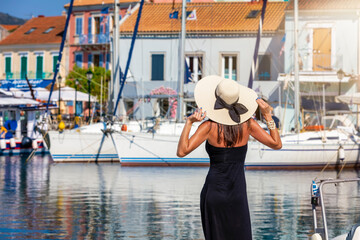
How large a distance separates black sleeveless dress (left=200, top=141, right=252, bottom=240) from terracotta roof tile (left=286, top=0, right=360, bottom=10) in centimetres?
3353

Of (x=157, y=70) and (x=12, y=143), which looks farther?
(x=157, y=70)

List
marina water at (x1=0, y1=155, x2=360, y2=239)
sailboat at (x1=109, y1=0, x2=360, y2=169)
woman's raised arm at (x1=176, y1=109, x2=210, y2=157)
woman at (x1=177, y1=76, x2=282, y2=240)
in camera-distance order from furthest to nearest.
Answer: sailboat at (x1=109, y1=0, x2=360, y2=169), marina water at (x1=0, y1=155, x2=360, y2=239), woman at (x1=177, y1=76, x2=282, y2=240), woman's raised arm at (x1=176, y1=109, x2=210, y2=157)

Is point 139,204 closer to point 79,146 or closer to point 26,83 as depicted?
point 79,146

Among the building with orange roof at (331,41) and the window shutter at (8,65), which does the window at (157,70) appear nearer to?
the building with orange roof at (331,41)

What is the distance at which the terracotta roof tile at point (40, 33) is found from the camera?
6625 cm

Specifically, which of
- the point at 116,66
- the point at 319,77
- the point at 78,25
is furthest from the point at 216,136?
the point at 78,25

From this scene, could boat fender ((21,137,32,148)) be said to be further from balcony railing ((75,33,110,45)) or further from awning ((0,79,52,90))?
balcony railing ((75,33,110,45))

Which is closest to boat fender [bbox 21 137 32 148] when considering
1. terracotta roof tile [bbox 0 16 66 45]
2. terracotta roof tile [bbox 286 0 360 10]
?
terracotta roof tile [bbox 286 0 360 10]

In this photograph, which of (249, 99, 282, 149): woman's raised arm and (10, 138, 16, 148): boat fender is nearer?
(249, 99, 282, 149): woman's raised arm

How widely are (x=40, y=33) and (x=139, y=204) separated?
176 feet

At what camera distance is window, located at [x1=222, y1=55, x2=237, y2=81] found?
4412 cm

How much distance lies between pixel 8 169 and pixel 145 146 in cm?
515

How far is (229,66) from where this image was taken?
44125 millimetres

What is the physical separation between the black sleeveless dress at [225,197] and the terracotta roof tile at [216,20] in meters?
36.4
